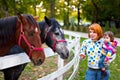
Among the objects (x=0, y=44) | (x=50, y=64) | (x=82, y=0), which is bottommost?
(x=82, y=0)

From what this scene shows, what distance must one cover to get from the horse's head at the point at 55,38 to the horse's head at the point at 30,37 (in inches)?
45.3

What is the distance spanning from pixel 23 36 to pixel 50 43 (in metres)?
1.62

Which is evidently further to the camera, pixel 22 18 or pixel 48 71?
pixel 48 71

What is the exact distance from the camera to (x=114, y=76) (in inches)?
365

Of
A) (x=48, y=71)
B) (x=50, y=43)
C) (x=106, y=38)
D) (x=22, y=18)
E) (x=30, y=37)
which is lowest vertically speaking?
(x=48, y=71)

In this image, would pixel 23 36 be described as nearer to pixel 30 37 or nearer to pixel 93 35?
pixel 30 37

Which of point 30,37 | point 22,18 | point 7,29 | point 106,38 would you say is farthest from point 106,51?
point 7,29

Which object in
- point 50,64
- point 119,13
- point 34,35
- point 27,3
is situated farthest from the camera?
point 119,13

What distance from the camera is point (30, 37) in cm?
469

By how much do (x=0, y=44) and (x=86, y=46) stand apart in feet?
5.40

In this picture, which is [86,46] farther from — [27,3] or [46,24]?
[27,3]

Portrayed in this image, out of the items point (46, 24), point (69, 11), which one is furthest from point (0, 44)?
point (69, 11)

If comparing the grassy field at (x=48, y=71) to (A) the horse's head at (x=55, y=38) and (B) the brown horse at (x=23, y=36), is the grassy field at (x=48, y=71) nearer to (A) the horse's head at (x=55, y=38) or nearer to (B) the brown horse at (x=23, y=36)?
(A) the horse's head at (x=55, y=38)

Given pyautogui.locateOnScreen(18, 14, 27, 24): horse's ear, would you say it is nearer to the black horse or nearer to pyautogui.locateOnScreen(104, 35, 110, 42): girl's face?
the black horse
